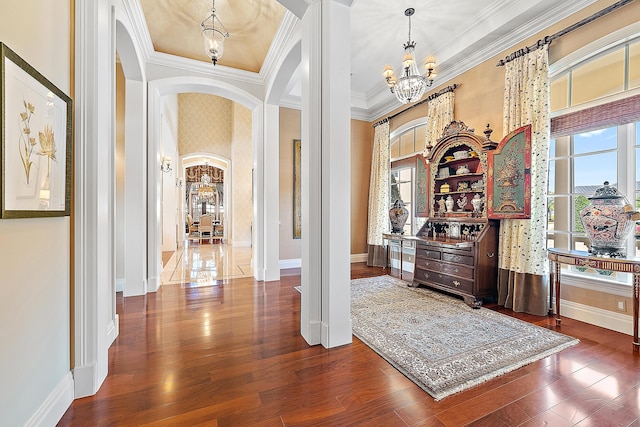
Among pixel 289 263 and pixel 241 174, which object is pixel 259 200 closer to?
pixel 289 263

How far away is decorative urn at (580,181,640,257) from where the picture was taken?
8.04 feet

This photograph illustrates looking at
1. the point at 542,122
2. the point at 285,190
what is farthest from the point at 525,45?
the point at 285,190

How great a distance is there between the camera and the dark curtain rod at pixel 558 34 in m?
2.66

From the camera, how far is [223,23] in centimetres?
372

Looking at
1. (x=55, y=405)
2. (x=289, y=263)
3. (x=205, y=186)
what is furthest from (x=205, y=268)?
(x=205, y=186)

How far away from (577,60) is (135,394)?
16.4 feet

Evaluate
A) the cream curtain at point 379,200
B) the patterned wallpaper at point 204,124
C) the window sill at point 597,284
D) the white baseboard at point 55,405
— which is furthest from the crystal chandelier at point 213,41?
the patterned wallpaper at point 204,124

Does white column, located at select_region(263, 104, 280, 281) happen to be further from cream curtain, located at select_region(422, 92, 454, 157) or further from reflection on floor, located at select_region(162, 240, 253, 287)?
cream curtain, located at select_region(422, 92, 454, 157)

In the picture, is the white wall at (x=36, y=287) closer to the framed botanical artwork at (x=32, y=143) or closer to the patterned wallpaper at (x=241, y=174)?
the framed botanical artwork at (x=32, y=143)

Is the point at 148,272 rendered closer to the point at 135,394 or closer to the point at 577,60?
the point at 135,394

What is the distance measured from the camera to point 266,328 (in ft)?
9.15

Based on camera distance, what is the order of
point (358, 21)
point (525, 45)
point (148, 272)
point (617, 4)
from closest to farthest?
point (617, 4)
point (525, 45)
point (358, 21)
point (148, 272)

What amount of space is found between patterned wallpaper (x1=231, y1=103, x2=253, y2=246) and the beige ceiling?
4464mm

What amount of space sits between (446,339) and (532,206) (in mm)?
1888
